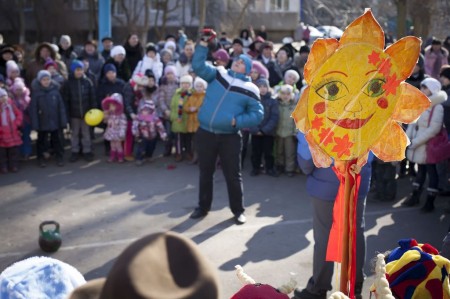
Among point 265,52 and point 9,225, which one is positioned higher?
point 265,52

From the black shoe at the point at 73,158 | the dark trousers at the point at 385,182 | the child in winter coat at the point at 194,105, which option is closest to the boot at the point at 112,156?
the black shoe at the point at 73,158

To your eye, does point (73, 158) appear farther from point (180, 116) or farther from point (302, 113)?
point (302, 113)

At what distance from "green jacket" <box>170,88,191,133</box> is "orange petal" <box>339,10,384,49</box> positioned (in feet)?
23.6

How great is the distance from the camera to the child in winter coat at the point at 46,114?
9922mm

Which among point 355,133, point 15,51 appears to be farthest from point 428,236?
point 15,51

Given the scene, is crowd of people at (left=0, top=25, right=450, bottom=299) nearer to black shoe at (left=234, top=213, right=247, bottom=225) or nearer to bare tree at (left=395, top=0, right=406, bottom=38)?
black shoe at (left=234, top=213, right=247, bottom=225)

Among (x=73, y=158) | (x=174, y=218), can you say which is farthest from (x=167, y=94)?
(x=174, y=218)

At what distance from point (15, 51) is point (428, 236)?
329 inches

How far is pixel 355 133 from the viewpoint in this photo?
330 centimetres

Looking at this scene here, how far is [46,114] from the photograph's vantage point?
993cm

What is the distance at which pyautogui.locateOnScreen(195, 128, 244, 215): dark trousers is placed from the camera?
7.05 meters

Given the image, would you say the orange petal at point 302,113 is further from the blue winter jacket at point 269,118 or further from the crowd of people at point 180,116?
the blue winter jacket at point 269,118

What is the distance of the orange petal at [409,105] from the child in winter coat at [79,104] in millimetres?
7675

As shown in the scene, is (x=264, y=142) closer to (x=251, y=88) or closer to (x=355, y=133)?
(x=251, y=88)
